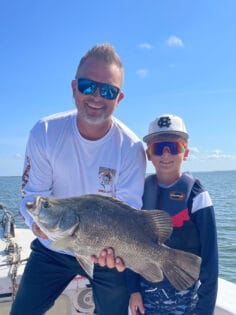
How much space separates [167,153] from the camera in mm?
3439

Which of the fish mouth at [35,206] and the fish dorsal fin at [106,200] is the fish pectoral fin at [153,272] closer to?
the fish dorsal fin at [106,200]

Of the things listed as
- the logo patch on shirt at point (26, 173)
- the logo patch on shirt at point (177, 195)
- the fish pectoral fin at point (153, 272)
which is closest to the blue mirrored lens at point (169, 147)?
the logo patch on shirt at point (177, 195)

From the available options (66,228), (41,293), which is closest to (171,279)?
(66,228)

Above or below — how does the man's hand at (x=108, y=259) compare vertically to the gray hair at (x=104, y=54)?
below

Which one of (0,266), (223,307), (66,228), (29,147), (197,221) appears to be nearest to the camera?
(66,228)

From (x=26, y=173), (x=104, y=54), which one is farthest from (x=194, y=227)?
(x=104, y=54)

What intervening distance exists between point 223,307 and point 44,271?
1.88 meters

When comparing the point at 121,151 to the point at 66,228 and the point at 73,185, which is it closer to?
the point at 73,185

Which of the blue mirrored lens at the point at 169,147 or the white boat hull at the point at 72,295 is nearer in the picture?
the blue mirrored lens at the point at 169,147

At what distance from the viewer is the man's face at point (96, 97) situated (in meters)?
3.21

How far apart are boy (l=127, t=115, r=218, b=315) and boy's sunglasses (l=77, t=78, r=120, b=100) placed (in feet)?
1.88

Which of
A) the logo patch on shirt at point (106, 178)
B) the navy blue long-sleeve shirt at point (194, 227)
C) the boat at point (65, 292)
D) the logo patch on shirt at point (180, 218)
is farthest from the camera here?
the boat at point (65, 292)

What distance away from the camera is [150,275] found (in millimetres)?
2947

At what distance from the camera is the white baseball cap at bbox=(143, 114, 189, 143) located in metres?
3.48
